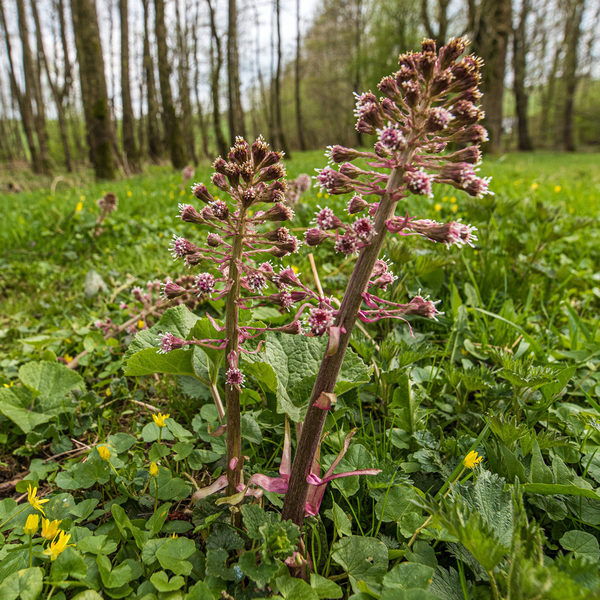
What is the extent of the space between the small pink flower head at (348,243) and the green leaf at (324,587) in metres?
0.99

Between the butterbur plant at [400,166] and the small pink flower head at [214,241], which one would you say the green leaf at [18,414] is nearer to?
the small pink flower head at [214,241]

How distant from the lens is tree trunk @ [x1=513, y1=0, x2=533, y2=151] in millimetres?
27734

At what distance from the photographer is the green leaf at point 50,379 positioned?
2.32m

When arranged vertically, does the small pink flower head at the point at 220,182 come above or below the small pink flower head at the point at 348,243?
above

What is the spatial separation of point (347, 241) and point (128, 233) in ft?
14.8

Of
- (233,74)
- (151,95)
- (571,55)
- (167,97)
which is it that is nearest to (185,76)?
(151,95)

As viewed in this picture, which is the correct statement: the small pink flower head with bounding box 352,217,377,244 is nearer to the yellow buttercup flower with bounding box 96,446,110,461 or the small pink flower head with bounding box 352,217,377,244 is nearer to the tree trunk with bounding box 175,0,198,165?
the yellow buttercup flower with bounding box 96,446,110,461

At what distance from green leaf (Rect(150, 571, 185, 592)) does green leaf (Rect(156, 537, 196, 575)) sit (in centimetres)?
2

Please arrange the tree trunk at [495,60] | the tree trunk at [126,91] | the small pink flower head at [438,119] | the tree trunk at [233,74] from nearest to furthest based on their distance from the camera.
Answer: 1. the small pink flower head at [438,119]
2. the tree trunk at [495,60]
3. the tree trunk at [233,74]
4. the tree trunk at [126,91]

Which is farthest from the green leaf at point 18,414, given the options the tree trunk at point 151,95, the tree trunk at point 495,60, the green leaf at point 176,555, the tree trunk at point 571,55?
the tree trunk at point 571,55

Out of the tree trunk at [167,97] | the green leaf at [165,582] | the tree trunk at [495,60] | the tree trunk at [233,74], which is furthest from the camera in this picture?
the tree trunk at [233,74]

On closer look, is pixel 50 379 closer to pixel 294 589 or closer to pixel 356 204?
pixel 294 589

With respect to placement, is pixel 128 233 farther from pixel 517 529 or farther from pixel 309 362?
pixel 517 529

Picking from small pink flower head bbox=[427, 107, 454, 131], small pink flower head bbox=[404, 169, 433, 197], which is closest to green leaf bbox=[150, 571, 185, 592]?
small pink flower head bbox=[404, 169, 433, 197]
